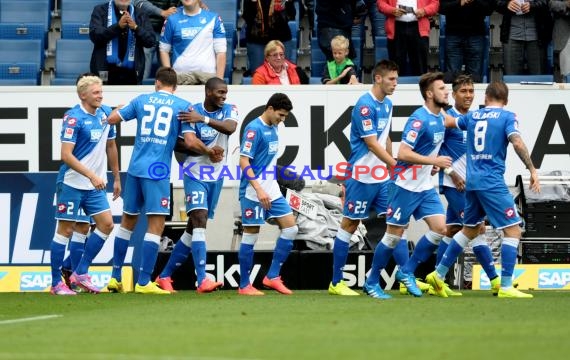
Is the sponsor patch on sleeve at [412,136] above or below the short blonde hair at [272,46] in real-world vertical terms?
below

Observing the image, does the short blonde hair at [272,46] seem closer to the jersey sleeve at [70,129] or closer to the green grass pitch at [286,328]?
the jersey sleeve at [70,129]

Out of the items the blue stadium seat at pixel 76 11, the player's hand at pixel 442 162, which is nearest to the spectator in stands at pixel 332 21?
the blue stadium seat at pixel 76 11

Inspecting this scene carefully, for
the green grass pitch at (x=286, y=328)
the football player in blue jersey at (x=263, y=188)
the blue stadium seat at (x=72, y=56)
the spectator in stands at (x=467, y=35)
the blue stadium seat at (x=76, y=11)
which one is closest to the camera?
the green grass pitch at (x=286, y=328)

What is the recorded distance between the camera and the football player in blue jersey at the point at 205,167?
Result: 47.1 feet

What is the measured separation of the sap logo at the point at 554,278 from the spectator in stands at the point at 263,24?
5189 millimetres

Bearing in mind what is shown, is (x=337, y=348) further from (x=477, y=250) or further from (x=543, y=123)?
(x=543, y=123)

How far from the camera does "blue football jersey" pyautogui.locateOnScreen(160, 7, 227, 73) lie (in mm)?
17953

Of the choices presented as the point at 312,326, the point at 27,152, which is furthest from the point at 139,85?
the point at 312,326

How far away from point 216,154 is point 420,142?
2279mm

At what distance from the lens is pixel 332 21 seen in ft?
61.3

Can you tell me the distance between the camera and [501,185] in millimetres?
12961

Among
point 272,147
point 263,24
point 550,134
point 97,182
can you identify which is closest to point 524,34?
point 550,134

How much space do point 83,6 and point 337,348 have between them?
13.0 meters

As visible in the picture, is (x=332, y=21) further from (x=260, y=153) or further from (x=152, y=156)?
(x=152, y=156)
